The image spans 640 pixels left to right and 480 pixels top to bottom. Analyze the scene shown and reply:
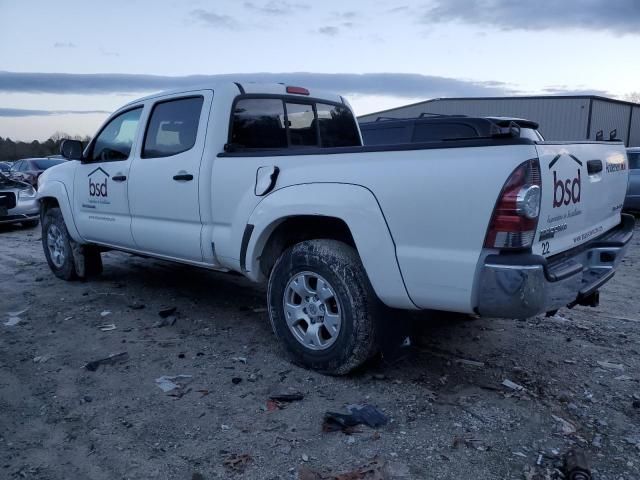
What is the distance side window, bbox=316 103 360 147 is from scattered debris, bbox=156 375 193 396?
2.69 m

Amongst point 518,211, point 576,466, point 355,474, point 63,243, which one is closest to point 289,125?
point 518,211

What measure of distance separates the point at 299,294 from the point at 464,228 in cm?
137

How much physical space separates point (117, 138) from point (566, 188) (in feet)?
14.3

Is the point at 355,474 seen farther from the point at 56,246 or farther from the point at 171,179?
the point at 56,246

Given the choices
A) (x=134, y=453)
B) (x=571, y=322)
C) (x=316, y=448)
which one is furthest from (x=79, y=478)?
(x=571, y=322)

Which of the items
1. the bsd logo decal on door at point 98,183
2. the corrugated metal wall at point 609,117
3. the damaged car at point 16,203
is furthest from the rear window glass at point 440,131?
the corrugated metal wall at point 609,117

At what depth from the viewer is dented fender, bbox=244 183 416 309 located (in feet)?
10.8

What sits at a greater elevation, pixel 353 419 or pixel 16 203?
pixel 16 203

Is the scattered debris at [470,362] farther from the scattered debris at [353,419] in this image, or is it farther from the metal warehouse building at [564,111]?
the metal warehouse building at [564,111]

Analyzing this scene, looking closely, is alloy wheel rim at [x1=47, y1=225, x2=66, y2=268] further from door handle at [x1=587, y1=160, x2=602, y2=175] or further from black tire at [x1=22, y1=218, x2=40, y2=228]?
black tire at [x1=22, y1=218, x2=40, y2=228]

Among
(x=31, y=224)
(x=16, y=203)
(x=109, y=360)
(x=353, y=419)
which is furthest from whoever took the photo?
(x=31, y=224)

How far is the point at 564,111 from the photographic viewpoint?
26906 mm

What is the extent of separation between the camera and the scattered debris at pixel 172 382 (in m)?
3.74

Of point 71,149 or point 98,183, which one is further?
point 71,149
